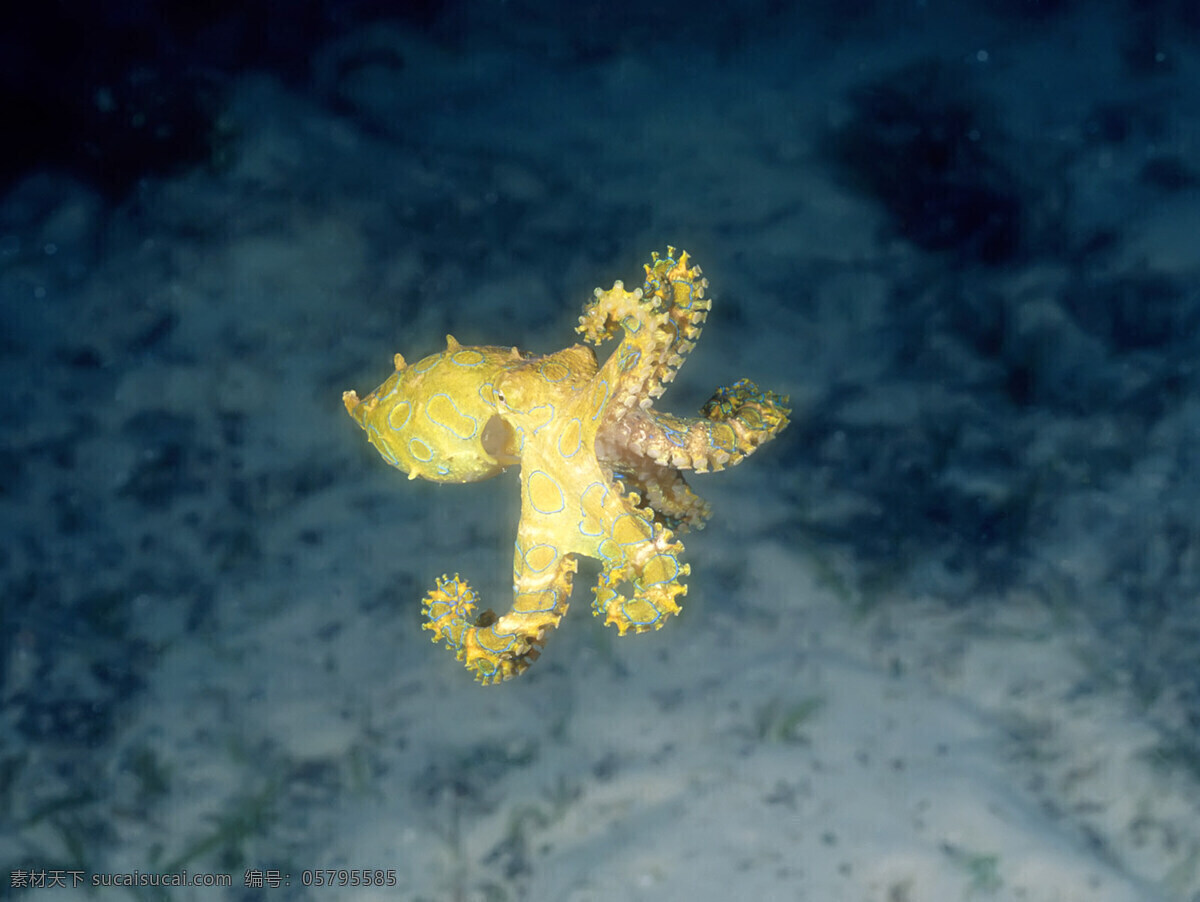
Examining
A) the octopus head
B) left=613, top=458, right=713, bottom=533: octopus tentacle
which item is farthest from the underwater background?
the octopus head

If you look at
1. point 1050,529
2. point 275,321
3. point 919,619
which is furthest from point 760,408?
point 275,321

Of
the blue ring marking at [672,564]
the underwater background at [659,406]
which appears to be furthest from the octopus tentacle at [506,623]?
the underwater background at [659,406]

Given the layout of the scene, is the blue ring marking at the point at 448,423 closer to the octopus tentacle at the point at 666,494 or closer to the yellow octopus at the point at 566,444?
the yellow octopus at the point at 566,444

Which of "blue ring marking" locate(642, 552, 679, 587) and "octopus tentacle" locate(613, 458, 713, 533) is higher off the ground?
"octopus tentacle" locate(613, 458, 713, 533)

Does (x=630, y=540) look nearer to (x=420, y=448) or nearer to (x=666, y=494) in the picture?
(x=666, y=494)

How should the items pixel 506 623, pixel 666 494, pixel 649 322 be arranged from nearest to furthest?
1. pixel 649 322
2. pixel 506 623
3. pixel 666 494

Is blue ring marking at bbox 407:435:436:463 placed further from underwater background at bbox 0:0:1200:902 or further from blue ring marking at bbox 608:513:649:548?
underwater background at bbox 0:0:1200:902

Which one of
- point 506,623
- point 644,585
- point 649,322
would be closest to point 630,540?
point 644,585

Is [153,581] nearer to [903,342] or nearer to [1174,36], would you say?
[903,342]
